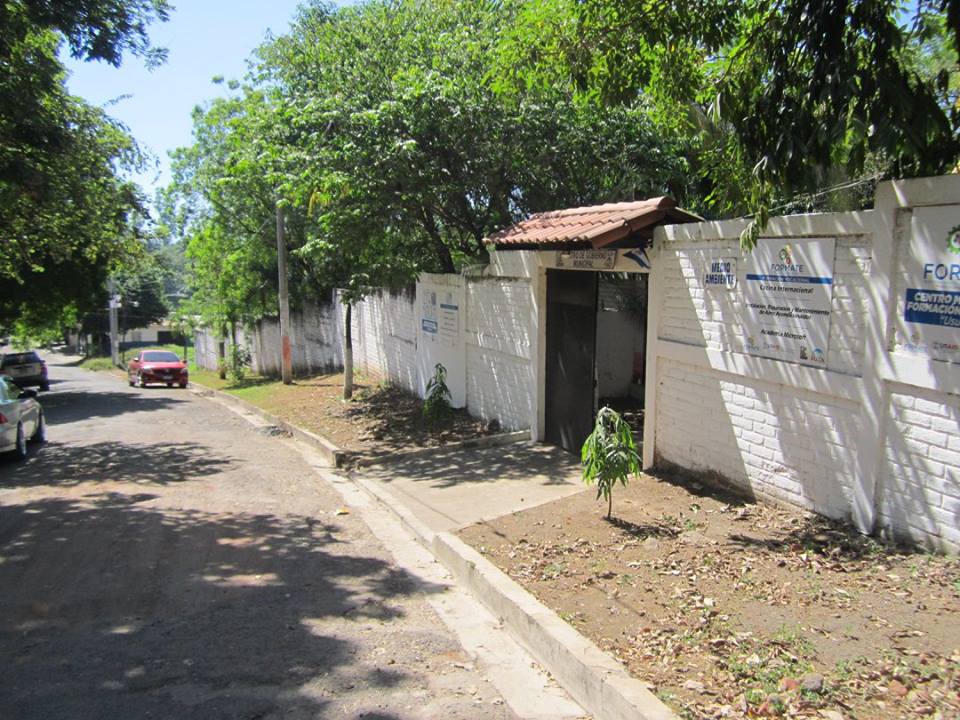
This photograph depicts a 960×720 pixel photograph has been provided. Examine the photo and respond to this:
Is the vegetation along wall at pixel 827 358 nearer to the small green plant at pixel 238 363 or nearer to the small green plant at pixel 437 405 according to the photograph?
the small green plant at pixel 437 405

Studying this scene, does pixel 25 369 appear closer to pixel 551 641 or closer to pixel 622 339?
pixel 622 339

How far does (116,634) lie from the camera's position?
496cm

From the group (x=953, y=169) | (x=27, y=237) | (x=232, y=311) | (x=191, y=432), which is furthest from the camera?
(x=232, y=311)

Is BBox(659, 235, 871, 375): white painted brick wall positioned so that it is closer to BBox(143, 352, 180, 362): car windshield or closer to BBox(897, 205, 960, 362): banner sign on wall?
BBox(897, 205, 960, 362): banner sign on wall

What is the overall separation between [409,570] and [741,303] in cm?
382

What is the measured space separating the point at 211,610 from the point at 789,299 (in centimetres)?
516

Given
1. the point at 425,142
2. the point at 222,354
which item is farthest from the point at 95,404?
the point at 222,354

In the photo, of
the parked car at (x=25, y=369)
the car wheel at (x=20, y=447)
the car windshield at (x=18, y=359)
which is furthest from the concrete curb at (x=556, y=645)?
the car windshield at (x=18, y=359)

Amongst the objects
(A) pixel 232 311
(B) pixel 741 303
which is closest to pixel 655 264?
(B) pixel 741 303

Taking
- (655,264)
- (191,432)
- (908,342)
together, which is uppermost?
(655,264)

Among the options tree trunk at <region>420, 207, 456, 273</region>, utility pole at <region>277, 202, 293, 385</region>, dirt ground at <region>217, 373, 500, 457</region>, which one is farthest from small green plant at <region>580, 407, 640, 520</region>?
utility pole at <region>277, 202, 293, 385</region>

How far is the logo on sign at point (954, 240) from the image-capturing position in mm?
4746

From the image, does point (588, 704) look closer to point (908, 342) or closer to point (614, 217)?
point (908, 342)

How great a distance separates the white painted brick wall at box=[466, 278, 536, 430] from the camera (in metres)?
10.8
